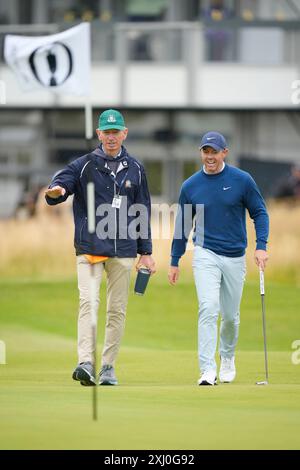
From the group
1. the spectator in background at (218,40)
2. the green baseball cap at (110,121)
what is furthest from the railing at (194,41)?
the green baseball cap at (110,121)

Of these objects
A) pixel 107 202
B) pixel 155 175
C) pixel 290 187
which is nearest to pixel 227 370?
pixel 107 202

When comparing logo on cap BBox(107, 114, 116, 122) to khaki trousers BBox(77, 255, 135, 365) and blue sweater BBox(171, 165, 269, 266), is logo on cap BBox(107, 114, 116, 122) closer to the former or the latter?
blue sweater BBox(171, 165, 269, 266)

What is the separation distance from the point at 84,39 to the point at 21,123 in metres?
24.3

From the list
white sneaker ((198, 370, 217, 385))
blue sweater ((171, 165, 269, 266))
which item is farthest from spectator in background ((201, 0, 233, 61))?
white sneaker ((198, 370, 217, 385))

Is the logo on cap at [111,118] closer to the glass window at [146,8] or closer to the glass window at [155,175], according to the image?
the glass window at [155,175]

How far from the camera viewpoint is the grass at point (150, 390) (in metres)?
7.52

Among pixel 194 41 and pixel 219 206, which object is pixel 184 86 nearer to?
pixel 194 41

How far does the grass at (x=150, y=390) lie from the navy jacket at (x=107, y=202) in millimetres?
1086

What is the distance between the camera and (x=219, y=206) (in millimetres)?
11062

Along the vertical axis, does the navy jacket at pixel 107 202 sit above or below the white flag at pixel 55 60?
below

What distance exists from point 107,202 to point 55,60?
133 inches

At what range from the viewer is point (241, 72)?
34.8m
